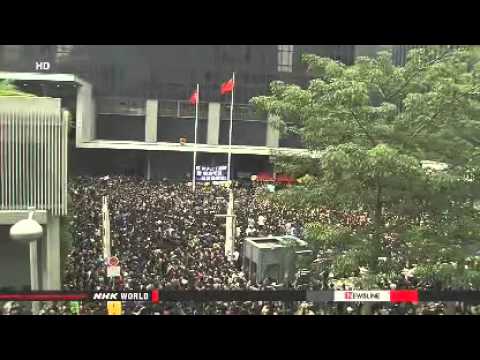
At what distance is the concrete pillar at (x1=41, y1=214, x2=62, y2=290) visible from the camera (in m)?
9.86

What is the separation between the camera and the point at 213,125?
10.8m

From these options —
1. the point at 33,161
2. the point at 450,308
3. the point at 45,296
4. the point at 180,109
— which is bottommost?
the point at 450,308

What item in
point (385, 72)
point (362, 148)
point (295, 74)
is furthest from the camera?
point (295, 74)

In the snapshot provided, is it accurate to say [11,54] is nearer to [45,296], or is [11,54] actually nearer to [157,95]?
[157,95]

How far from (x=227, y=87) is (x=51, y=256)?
4434 millimetres

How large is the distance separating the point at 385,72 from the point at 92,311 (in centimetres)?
655

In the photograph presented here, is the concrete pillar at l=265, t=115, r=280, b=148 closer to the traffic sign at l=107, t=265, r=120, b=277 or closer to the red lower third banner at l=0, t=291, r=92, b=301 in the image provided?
the traffic sign at l=107, t=265, r=120, b=277

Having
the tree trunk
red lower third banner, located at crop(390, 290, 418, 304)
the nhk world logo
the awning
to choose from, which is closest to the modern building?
the awning

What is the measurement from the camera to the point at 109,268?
33.5 feet

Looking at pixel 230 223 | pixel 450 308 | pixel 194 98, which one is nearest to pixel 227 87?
pixel 194 98

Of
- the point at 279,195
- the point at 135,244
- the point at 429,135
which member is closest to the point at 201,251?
the point at 135,244

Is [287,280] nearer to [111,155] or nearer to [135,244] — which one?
[135,244]

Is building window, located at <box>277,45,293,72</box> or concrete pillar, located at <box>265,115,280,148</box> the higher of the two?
building window, located at <box>277,45,293,72</box>

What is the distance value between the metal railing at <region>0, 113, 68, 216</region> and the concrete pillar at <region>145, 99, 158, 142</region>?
1.63 m
